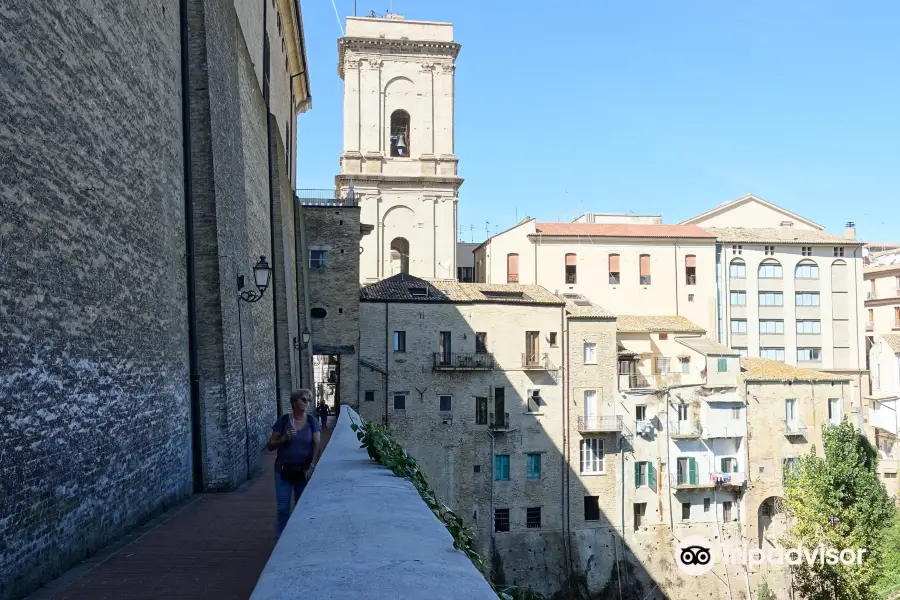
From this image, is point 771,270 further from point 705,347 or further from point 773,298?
point 705,347

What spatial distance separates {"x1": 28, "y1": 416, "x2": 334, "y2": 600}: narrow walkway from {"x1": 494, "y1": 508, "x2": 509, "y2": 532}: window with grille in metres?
24.4

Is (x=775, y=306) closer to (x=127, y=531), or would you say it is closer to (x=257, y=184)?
(x=257, y=184)

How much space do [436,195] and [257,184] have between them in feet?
70.9

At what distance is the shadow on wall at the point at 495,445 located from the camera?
3244 centimetres

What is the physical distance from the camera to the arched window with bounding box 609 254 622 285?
139ft


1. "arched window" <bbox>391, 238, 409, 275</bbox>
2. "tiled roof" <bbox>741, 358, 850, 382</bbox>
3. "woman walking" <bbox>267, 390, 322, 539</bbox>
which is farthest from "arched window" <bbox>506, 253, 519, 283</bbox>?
"woman walking" <bbox>267, 390, 322, 539</bbox>

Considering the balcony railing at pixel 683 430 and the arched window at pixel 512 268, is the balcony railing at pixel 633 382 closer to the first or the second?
the balcony railing at pixel 683 430

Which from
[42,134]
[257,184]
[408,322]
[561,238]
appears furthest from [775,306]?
[42,134]

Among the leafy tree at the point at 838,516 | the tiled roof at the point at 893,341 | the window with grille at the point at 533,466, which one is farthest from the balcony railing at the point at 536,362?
the tiled roof at the point at 893,341

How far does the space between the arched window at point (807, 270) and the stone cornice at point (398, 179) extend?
20433mm

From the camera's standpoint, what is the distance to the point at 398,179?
131 feet

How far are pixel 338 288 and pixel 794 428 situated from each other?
21905 mm

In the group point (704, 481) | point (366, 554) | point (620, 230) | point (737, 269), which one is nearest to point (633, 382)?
point (704, 481)

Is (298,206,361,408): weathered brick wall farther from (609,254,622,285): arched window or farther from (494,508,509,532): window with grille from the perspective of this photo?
(609,254,622,285): arched window
